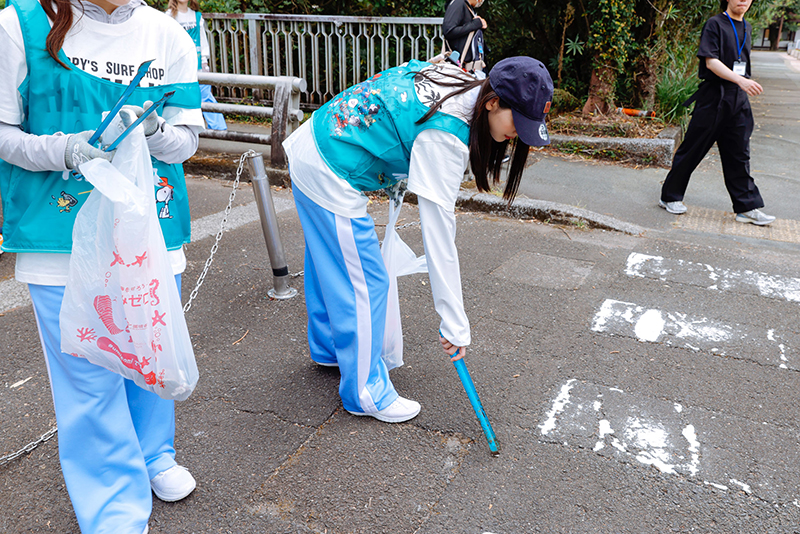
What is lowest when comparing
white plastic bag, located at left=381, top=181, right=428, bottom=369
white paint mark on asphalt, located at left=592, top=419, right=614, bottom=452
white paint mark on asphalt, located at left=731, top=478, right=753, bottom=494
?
white paint mark on asphalt, located at left=592, top=419, right=614, bottom=452

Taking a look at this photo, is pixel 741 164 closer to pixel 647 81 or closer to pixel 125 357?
pixel 647 81

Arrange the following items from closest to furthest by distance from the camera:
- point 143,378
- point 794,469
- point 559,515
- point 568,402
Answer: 1. point 143,378
2. point 559,515
3. point 794,469
4. point 568,402

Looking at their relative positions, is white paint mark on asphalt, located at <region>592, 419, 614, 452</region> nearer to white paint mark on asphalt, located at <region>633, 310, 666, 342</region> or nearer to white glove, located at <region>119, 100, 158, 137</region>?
white paint mark on asphalt, located at <region>633, 310, 666, 342</region>

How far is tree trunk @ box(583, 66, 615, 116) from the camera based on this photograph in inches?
323

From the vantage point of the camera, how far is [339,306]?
2627mm

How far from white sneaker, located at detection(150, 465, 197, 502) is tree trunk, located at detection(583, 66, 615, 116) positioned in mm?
7458

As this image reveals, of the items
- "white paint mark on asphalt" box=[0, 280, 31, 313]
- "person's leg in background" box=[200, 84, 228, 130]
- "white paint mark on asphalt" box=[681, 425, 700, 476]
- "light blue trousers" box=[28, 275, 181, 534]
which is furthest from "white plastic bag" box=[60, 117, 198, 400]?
"person's leg in background" box=[200, 84, 228, 130]

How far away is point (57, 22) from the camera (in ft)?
5.59

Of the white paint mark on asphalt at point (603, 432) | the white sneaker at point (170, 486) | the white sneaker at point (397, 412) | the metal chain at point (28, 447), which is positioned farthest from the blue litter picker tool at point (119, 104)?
the white paint mark on asphalt at point (603, 432)

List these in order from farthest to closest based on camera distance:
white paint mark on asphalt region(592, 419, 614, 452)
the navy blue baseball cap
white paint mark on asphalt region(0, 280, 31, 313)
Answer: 1. white paint mark on asphalt region(0, 280, 31, 313)
2. white paint mark on asphalt region(592, 419, 614, 452)
3. the navy blue baseball cap

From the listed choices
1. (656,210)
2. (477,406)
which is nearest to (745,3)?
(656,210)

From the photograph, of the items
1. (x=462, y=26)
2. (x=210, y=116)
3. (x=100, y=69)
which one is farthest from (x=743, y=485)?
(x=210, y=116)

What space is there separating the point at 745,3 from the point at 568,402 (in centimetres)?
409

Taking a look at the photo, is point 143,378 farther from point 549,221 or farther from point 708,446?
point 549,221
